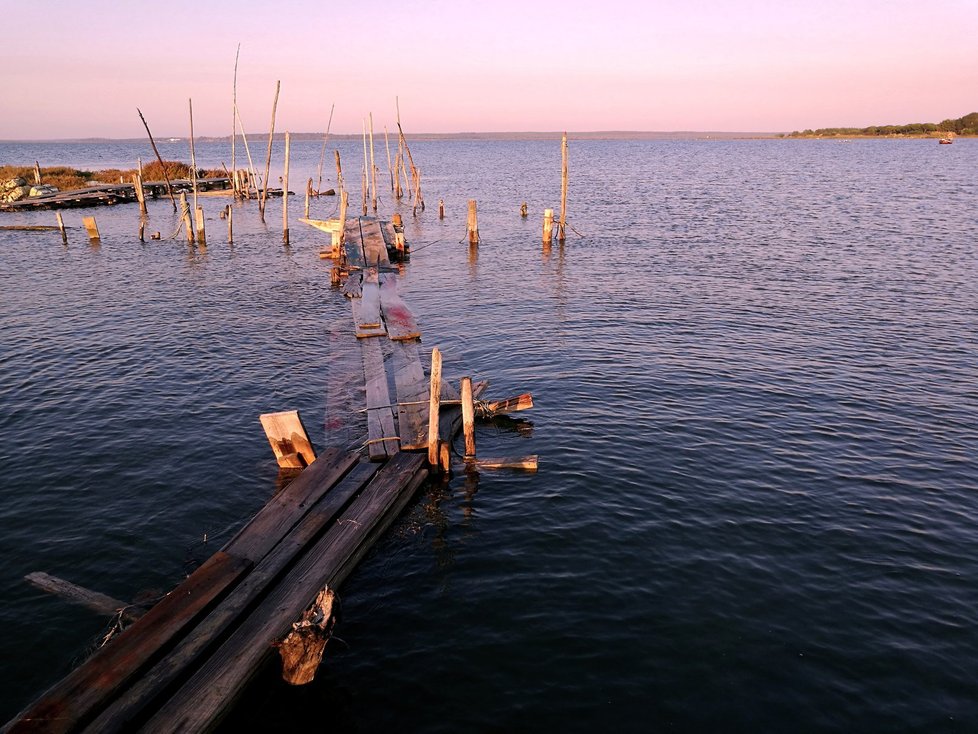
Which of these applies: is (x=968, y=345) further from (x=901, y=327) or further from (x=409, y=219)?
(x=409, y=219)

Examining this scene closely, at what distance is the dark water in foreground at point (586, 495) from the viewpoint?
839cm

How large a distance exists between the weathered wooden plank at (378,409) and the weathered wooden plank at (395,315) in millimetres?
1201

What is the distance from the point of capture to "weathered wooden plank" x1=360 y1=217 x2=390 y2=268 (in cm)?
3344

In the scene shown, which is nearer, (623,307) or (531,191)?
(623,307)

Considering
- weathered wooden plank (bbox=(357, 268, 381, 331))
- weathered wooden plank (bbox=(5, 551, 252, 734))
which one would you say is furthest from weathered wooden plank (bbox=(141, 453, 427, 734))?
weathered wooden plank (bbox=(357, 268, 381, 331))

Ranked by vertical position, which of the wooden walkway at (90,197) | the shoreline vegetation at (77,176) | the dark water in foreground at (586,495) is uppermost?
the shoreline vegetation at (77,176)

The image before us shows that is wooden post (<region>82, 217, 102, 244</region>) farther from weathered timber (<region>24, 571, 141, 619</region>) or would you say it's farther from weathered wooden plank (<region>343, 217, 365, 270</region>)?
weathered timber (<region>24, 571, 141, 619</region>)

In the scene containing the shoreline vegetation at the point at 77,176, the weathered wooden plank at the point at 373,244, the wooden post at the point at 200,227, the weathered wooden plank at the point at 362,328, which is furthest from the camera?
the shoreline vegetation at the point at 77,176

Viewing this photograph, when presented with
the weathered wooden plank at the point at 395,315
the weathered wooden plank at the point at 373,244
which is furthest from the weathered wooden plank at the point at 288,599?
the weathered wooden plank at the point at 373,244

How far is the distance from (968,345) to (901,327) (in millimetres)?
2314

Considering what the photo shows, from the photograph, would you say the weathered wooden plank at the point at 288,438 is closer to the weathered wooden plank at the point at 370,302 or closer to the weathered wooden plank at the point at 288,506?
the weathered wooden plank at the point at 288,506

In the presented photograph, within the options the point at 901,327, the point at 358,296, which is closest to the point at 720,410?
the point at 901,327

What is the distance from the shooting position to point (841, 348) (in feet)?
69.0

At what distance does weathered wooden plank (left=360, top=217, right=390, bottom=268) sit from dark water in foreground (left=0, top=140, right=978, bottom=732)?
3845 mm
